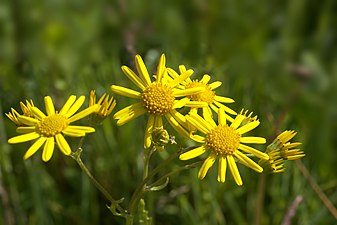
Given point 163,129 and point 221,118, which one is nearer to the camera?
point 163,129

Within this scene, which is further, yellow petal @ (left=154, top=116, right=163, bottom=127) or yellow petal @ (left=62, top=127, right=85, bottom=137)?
yellow petal @ (left=154, top=116, right=163, bottom=127)

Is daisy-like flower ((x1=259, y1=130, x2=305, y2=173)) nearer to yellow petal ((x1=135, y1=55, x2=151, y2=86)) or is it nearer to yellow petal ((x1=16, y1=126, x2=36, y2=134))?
yellow petal ((x1=135, y1=55, x2=151, y2=86))

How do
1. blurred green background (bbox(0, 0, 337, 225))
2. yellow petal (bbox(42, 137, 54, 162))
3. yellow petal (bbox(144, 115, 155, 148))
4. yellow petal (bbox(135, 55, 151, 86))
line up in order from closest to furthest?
yellow petal (bbox(42, 137, 54, 162)), yellow petal (bbox(144, 115, 155, 148)), yellow petal (bbox(135, 55, 151, 86)), blurred green background (bbox(0, 0, 337, 225))

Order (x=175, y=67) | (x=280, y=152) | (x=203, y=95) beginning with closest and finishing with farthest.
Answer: (x=280, y=152)
(x=203, y=95)
(x=175, y=67)

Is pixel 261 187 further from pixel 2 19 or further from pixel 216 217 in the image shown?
pixel 2 19

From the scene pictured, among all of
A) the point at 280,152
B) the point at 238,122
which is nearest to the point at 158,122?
the point at 238,122

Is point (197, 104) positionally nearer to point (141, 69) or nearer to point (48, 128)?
point (141, 69)

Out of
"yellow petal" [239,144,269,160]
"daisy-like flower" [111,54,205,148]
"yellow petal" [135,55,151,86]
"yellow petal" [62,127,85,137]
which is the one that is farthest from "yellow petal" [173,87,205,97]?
"yellow petal" [62,127,85,137]

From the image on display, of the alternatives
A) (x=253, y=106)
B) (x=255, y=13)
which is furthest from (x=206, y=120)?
(x=255, y=13)
